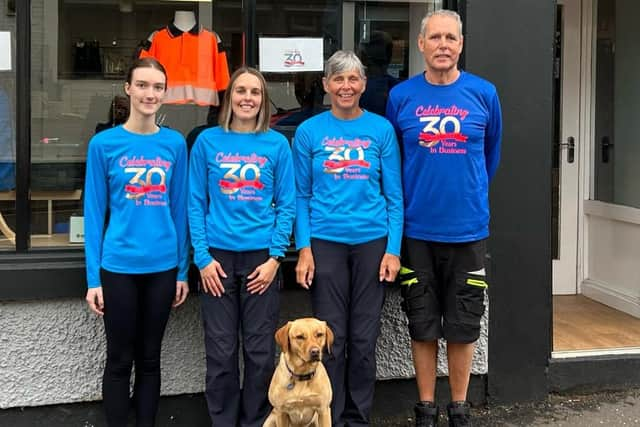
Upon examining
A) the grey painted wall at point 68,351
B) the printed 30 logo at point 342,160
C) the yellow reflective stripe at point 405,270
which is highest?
the printed 30 logo at point 342,160

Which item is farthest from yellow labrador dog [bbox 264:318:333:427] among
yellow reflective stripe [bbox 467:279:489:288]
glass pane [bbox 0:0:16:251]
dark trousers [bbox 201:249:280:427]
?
glass pane [bbox 0:0:16:251]

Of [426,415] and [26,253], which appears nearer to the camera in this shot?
[426,415]

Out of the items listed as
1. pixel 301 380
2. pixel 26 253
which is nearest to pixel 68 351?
pixel 26 253

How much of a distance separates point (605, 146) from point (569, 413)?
2.56 m

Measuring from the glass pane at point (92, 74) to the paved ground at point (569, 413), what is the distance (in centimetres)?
220

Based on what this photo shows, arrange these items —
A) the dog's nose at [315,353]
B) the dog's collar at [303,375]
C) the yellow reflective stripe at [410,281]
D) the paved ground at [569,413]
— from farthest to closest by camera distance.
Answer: the paved ground at [569,413], the yellow reflective stripe at [410,281], the dog's collar at [303,375], the dog's nose at [315,353]

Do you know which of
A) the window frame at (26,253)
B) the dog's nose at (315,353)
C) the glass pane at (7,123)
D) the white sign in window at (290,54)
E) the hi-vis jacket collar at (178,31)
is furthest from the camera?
the hi-vis jacket collar at (178,31)

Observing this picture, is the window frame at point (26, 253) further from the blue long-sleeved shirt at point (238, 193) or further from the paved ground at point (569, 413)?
the paved ground at point (569, 413)

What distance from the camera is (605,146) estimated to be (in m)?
5.95

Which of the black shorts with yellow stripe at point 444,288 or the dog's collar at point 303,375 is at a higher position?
the black shorts with yellow stripe at point 444,288

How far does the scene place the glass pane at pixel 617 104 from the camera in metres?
5.72

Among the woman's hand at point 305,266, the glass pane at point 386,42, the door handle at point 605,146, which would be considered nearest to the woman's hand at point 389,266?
the woman's hand at point 305,266

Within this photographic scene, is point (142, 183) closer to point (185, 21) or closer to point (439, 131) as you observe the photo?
point (439, 131)

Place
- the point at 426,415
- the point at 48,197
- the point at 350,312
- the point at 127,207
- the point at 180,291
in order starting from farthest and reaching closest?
1. the point at 48,197
2. the point at 426,415
3. the point at 350,312
4. the point at 180,291
5. the point at 127,207
